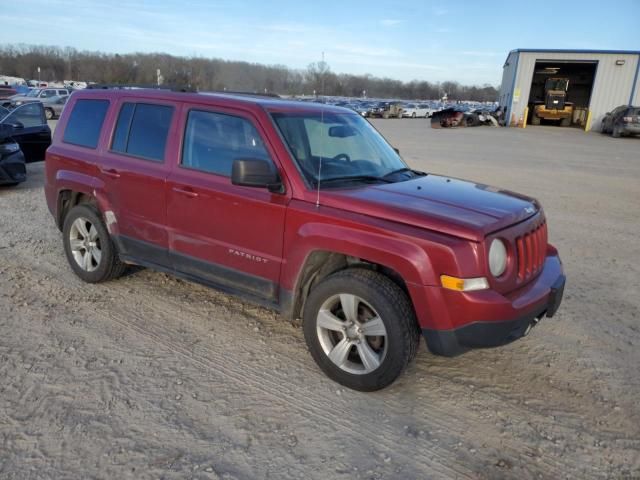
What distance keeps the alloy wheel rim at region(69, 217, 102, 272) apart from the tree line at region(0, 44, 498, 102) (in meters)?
1.73

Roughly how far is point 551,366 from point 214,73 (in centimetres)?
603

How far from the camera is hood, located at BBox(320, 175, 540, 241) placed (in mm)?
3164

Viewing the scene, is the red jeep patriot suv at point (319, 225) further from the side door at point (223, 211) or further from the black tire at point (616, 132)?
the black tire at point (616, 132)

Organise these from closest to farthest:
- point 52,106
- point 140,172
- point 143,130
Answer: point 140,172, point 143,130, point 52,106

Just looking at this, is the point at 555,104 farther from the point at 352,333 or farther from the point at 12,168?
the point at 352,333

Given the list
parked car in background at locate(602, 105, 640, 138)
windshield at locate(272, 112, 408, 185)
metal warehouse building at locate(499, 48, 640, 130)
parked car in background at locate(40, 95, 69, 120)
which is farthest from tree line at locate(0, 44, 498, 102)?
parked car in background at locate(602, 105, 640, 138)

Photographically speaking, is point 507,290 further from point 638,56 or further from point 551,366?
point 638,56

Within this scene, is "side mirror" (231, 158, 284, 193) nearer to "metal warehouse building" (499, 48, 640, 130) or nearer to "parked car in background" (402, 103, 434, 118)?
"metal warehouse building" (499, 48, 640, 130)

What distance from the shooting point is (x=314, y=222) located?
11.5ft

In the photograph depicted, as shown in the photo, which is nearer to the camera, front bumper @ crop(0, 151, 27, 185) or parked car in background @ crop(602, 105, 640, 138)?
front bumper @ crop(0, 151, 27, 185)

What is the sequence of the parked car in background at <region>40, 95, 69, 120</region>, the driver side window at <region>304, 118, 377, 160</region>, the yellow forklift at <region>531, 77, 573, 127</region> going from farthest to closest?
the yellow forklift at <region>531, 77, 573, 127</region>, the parked car in background at <region>40, 95, 69, 120</region>, the driver side window at <region>304, 118, 377, 160</region>

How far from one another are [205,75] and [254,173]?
5012 mm

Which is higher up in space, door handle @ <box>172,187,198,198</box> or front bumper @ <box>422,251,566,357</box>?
door handle @ <box>172,187,198,198</box>

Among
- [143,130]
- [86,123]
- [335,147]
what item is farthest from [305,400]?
[86,123]
